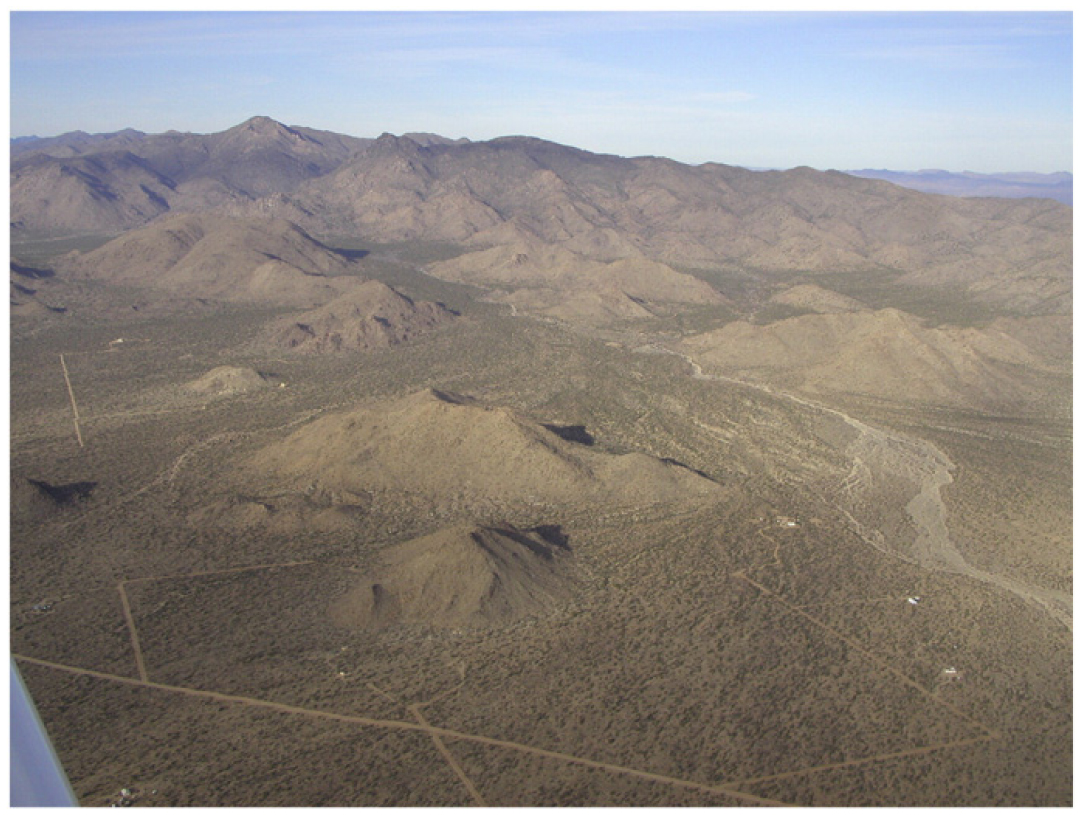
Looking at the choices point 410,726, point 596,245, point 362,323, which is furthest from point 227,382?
point 596,245

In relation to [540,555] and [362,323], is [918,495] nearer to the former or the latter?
[540,555]

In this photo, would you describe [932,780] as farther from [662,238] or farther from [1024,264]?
[662,238]

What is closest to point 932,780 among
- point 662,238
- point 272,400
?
point 272,400

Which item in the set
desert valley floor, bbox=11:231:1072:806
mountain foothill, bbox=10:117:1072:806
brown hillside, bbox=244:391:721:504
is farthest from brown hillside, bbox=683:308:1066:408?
brown hillside, bbox=244:391:721:504

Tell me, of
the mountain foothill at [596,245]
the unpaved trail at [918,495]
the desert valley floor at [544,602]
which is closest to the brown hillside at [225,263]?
the mountain foothill at [596,245]

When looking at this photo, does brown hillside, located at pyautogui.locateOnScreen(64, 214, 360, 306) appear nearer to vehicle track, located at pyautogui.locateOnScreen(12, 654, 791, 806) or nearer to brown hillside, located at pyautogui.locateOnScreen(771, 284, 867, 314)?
brown hillside, located at pyautogui.locateOnScreen(771, 284, 867, 314)
